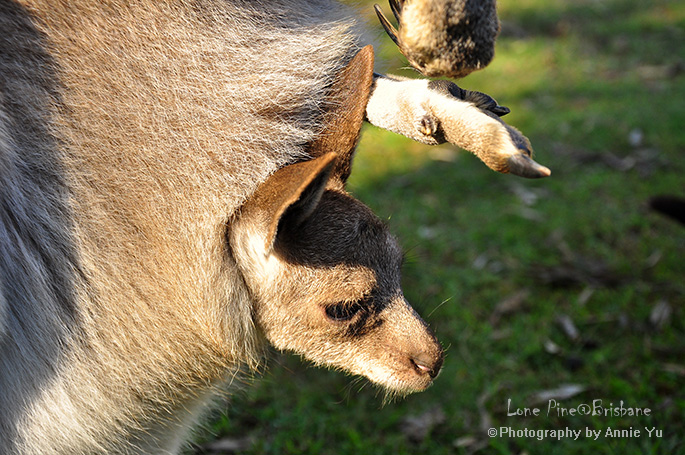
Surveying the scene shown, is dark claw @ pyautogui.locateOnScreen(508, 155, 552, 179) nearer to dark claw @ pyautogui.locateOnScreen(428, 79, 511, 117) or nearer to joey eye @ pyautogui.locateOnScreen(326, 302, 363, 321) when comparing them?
dark claw @ pyautogui.locateOnScreen(428, 79, 511, 117)

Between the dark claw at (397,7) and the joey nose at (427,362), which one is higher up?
the dark claw at (397,7)

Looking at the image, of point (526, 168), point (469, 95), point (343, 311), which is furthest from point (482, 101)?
point (343, 311)

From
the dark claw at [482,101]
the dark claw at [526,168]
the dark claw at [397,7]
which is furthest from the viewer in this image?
the dark claw at [482,101]

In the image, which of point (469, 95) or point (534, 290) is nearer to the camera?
point (469, 95)

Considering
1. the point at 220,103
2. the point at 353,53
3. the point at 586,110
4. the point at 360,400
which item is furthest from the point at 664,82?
the point at 220,103

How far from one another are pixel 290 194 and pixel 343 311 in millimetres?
517

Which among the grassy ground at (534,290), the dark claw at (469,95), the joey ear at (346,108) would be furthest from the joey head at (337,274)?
the grassy ground at (534,290)

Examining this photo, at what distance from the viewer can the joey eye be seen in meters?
1.93

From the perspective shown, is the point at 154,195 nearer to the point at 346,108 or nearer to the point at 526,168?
the point at 346,108

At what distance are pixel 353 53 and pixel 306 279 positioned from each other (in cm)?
69

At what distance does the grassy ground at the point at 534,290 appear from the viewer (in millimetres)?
3133

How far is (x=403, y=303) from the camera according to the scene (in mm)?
2039

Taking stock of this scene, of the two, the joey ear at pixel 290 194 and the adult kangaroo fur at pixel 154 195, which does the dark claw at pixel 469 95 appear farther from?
the joey ear at pixel 290 194

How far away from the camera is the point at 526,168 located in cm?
149
